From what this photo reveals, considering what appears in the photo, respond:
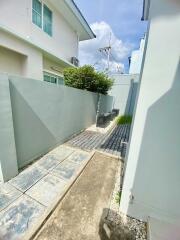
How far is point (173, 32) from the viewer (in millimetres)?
1393

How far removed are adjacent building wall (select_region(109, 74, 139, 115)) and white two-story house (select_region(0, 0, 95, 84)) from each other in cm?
588

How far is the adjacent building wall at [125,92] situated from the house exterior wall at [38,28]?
5679mm

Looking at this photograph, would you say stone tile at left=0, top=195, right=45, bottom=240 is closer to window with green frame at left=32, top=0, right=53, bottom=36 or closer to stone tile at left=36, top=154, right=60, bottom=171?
stone tile at left=36, top=154, right=60, bottom=171

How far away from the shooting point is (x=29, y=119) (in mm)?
2949

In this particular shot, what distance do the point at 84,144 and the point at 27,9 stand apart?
6219mm

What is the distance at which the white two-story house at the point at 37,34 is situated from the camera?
4777 millimetres

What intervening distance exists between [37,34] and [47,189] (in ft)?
22.2

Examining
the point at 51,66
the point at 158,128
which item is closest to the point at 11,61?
the point at 51,66

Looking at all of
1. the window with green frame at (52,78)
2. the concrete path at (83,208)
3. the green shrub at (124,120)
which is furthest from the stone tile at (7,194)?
the green shrub at (124,120)

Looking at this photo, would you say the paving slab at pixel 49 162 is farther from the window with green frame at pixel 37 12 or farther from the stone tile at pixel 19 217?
the window with green frame at pixel 37 12

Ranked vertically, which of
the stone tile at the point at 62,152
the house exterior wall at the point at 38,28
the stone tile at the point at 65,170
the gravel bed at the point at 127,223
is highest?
the house exterior wall at the point at 38,28

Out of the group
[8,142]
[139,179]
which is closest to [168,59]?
[139,179]

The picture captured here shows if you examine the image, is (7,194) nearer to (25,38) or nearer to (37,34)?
(25,38)

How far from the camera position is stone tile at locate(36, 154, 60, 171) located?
309cm
